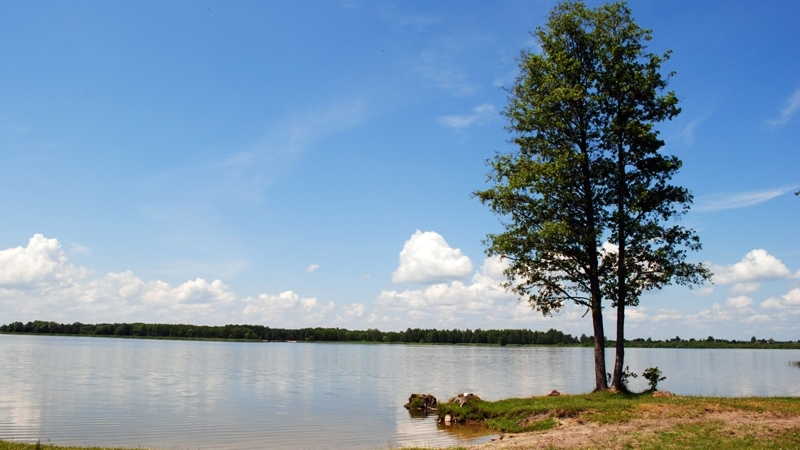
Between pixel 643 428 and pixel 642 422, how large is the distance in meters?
0.84

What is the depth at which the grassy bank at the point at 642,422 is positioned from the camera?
55.2 ft

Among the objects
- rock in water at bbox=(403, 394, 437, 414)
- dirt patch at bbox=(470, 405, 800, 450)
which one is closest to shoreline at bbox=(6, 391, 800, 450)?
dirt patch at bbox=(470, 405, 800, 450)

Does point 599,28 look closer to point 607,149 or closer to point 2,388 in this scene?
point 607,149

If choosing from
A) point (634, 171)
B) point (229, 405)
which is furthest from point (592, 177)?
point (229, 405)

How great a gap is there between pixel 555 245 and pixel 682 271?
603cm

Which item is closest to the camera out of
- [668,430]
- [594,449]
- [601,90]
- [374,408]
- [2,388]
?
[594,449]

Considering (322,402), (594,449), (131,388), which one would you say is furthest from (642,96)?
(131,388)

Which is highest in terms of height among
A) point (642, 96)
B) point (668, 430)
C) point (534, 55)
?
point (534, 55)

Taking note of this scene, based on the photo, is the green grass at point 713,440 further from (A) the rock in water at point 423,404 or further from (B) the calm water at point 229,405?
(A) the rock in water at point 423,404

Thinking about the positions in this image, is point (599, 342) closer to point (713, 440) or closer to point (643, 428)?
point (643, 428)

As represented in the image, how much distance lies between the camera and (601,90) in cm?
2811

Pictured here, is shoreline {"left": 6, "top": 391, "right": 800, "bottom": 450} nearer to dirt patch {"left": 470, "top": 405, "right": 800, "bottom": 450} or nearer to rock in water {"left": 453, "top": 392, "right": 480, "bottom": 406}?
dirt patch {"left": 470, "top": 405, "right": 800, "bottom": 450}

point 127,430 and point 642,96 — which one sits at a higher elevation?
point 642,96

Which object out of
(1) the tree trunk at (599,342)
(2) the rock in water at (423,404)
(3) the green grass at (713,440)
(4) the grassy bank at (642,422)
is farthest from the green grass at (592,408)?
(2) the rock in water at (423,404)
